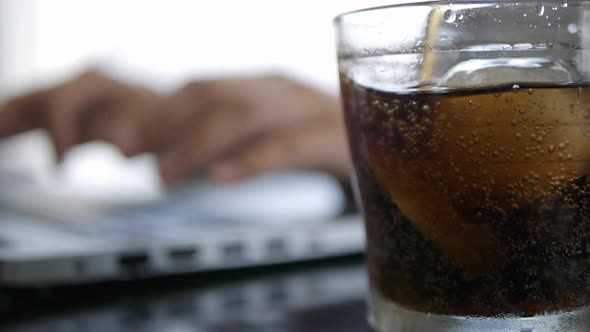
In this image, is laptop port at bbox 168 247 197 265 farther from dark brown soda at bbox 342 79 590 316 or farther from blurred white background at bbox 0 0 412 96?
blurred white background at bbox 0 0 412 96

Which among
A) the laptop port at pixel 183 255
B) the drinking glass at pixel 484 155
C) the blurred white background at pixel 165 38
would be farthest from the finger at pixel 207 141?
the blurred white background at pixel 165 38

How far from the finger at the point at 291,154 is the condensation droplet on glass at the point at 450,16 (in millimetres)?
502

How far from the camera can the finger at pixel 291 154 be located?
90 cm

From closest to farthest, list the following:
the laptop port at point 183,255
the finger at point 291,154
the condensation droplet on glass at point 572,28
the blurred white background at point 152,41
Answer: the condensation droplet on glass at point 572,28, the laptop port at point 183,255, the finger at point 291,154, the blurred white background at point 152,41

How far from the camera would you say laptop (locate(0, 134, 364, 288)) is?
2.03 feet

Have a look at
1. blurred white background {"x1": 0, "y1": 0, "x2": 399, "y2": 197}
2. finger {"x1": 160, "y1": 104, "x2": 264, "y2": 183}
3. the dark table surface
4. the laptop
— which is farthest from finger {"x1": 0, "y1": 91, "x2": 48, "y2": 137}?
blurred white background {"x1": 0, "y1": 0, "x2": 399, "y2": 197}

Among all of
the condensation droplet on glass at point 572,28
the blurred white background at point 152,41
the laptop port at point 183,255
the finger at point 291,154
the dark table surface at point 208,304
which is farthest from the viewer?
the blurred white background at point 152,41

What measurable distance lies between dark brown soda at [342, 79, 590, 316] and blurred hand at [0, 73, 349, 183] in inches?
18.2

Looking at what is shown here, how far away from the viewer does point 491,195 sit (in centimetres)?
41

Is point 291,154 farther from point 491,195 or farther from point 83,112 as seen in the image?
point 491,195

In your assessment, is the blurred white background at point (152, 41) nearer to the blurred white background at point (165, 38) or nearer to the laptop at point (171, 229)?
the blurred white background at point (165, 38)

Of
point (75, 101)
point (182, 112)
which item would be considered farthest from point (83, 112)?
point (182, 112)

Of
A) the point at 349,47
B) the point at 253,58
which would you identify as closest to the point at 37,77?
the point at 253,58

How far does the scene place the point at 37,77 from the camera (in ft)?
10.4
